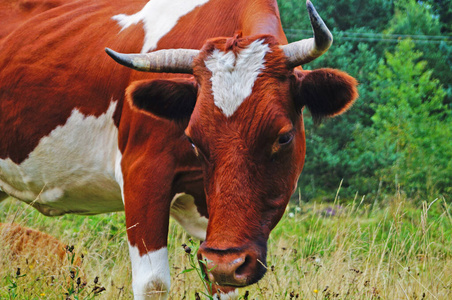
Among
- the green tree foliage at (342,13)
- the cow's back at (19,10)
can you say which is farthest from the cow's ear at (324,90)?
the green tree foliage at (342,13)

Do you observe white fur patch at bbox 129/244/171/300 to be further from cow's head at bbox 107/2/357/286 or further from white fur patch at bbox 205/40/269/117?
white fur patch at bbox 205/40/269/117

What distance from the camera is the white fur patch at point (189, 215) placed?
12.7ft

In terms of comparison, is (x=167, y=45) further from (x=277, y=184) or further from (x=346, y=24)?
(x=346, y=24)

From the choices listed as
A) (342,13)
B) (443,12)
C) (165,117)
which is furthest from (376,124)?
(165,117)

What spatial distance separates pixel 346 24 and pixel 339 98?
20916 mm

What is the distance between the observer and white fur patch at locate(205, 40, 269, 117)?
2943 mm

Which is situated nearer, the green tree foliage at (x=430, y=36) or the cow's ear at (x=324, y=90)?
the cow's ear at (x=324, y=90)

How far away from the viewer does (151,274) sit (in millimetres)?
3570

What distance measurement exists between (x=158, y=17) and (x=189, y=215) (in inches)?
53.4

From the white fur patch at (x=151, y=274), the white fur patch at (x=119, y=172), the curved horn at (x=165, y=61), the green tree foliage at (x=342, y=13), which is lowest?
the green tree foliage at (x=342, y=13)

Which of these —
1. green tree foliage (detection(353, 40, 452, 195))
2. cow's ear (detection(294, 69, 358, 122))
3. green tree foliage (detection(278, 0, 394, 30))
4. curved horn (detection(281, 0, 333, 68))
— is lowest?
green tree foliage (detection(353, 40, 452, 195))

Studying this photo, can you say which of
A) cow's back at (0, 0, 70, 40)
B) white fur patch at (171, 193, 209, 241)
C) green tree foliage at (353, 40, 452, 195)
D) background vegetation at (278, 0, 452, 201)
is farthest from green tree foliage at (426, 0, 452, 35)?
white fur patch at (171, 193, 209, 241)

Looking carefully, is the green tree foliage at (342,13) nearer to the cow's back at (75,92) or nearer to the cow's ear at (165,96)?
the cow's back at (75,92)

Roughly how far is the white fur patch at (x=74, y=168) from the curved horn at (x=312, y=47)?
54.4 inches
